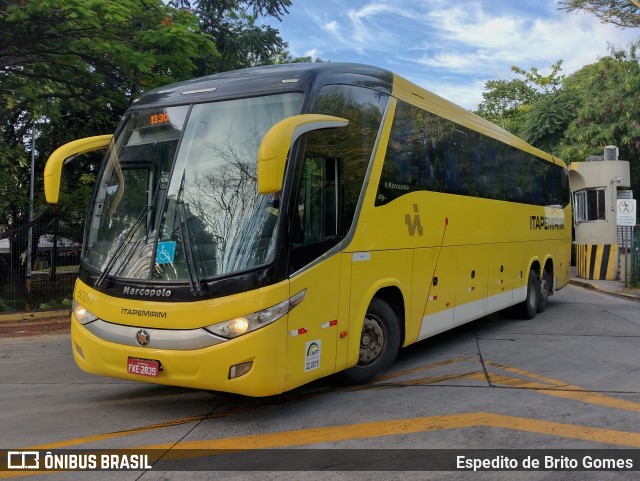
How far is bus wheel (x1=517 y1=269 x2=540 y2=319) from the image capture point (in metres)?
11.5

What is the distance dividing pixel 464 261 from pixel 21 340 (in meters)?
7.82

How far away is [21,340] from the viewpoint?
9.91m

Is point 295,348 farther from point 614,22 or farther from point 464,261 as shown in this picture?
point 614,22

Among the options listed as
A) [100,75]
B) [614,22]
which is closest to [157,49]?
[100,75]

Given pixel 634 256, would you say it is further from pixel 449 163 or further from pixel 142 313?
pixel 142 313

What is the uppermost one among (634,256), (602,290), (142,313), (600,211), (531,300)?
(600,211)

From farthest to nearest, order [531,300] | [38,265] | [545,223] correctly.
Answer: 1. [38,265]
2. [545,223]
3. [531,300]

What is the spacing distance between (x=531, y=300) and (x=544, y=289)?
4.05 ft

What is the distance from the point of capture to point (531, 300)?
11727 mm

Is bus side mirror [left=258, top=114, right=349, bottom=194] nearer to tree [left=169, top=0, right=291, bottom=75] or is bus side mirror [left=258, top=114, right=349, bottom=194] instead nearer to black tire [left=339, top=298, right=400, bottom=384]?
black tire [left=339, top=298, right=400, bottom=384]

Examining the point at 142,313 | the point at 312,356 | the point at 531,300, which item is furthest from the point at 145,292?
the point at 531,300

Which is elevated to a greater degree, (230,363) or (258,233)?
(258,233)

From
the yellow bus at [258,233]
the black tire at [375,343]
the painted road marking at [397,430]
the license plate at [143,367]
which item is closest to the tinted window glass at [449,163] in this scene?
the yellow bus at [258,233]

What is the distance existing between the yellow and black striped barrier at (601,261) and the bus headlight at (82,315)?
1954 centimetres
